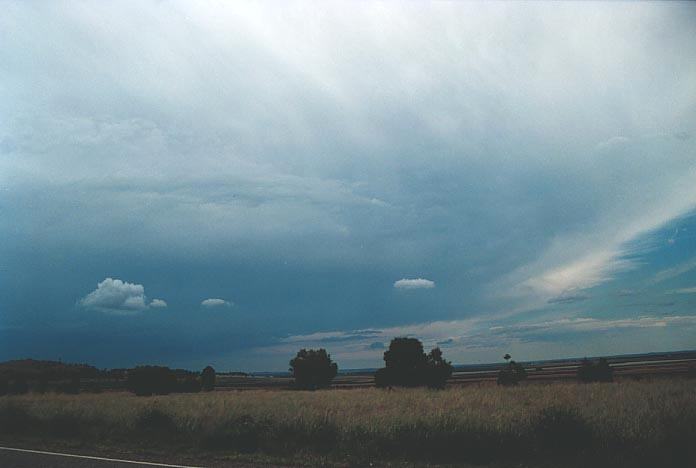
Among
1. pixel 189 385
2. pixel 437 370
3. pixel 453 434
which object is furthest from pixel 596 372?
pixel 189 385

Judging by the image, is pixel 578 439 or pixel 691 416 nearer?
pixel 578 439

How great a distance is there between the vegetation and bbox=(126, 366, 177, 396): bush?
79.9 ft

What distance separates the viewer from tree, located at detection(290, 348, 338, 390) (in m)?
57.7

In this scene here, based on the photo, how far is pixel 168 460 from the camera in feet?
37.4

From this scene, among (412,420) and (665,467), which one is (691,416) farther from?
(412,420)

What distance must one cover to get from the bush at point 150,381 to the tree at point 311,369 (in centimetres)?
1385

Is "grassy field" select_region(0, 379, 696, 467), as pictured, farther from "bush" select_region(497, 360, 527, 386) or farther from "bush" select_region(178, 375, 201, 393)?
"bush" select_region(178, 375, 201, 393)

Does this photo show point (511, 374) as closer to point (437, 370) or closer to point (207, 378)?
point (437, 370)

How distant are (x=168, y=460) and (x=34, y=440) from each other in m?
7.80

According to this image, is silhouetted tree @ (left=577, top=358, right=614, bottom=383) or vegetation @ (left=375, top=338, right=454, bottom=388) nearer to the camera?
silhouetted tree @ (left=577, top=358, right=614, bottom=383)

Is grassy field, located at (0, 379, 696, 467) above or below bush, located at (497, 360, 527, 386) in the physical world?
below

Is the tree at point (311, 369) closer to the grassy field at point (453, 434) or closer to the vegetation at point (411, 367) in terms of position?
the vegetation at point (411, 367)

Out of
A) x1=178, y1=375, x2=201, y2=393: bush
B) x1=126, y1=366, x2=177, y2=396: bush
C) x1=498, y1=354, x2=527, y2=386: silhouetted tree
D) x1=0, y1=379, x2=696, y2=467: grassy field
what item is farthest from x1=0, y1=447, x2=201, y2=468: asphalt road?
x1=178, y1=375, x2=201, y2=393: bush

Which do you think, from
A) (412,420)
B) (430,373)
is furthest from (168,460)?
(430,373)
